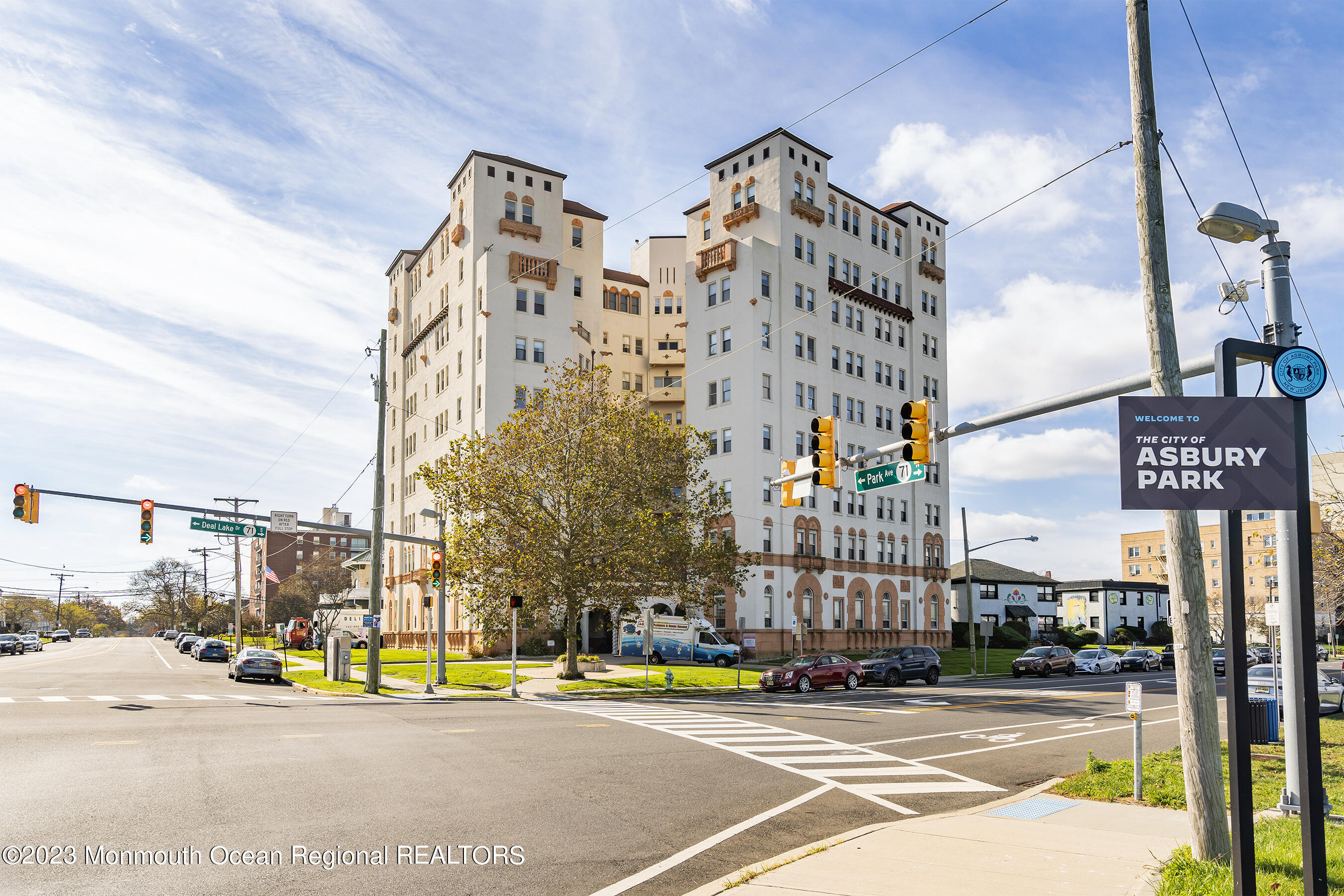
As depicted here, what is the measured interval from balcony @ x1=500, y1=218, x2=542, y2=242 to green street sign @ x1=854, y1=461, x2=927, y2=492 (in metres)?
47.6

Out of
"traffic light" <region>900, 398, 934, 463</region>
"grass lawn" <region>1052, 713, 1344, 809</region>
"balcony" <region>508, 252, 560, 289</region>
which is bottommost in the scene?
"grass lawn" <region>1052, 713, 1344, 809</region>

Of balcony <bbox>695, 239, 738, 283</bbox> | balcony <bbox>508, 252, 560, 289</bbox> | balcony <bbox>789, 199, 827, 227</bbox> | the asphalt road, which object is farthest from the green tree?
balcony <bbox>789, 199, 827, 227</bbox>

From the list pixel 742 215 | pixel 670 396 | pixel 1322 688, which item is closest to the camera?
pixel 1322 688

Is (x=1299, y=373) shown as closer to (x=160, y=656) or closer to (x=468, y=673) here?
(x=468, y=673)

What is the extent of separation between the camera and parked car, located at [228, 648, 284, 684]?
38781 mm

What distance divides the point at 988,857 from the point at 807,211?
191 feet

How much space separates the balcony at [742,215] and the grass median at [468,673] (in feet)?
103

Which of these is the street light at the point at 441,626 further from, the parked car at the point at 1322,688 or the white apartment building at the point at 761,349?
the parked car at the point at 1322,688

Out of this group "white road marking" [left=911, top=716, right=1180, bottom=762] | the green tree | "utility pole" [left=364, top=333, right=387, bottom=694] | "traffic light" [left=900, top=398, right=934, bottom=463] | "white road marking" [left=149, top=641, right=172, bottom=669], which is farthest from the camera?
"white road marking" [left=149, top=641, right=172, bottom=669]

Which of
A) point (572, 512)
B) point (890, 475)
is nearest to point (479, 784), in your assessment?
point (890, 475)

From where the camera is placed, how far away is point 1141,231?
9.30m

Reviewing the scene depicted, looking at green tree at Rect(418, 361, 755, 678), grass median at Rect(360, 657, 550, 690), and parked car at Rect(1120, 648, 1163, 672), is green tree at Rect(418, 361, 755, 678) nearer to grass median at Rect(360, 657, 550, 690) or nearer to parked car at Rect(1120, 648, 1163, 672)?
grass median at Rect(360, 657, 550, 690)

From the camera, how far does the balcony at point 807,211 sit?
62.6 meters

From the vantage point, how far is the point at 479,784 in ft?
42.3
